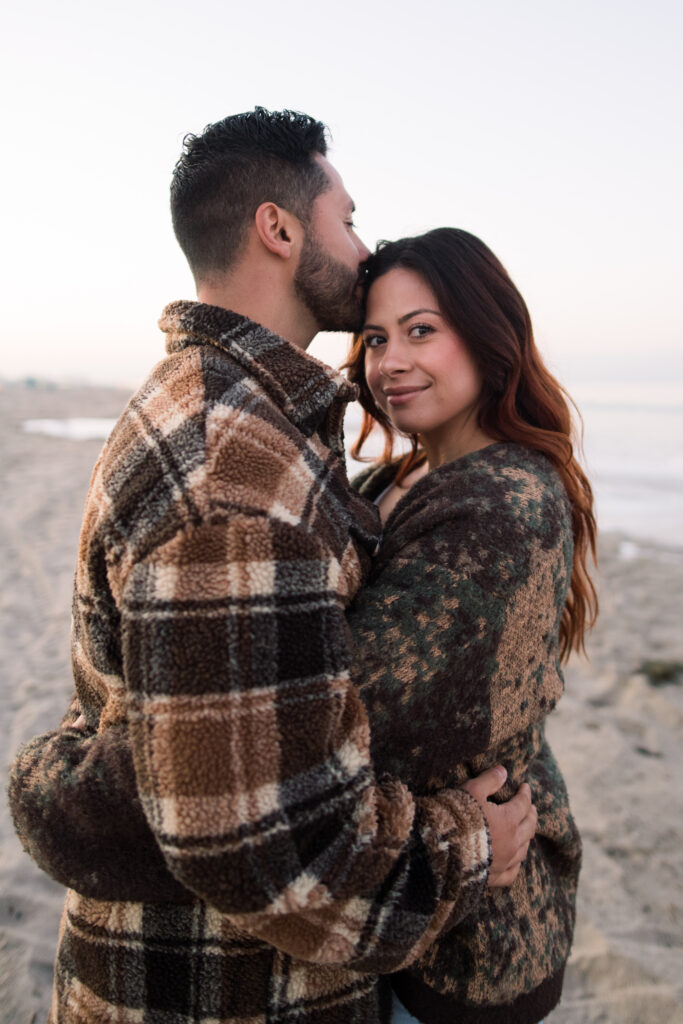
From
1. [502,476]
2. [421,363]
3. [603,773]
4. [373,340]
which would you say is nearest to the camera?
[502,476]

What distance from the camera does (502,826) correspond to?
4.84 feet

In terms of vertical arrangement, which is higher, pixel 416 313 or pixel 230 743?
pixel 416 313

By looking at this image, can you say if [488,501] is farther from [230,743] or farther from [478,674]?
[230,743]

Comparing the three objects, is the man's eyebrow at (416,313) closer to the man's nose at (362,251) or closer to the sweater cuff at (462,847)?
the man's nose at (362,251)

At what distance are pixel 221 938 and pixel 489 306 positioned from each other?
68.3 inches

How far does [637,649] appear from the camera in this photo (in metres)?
5.43

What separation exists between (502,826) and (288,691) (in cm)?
67

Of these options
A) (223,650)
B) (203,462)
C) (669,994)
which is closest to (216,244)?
(203,462)

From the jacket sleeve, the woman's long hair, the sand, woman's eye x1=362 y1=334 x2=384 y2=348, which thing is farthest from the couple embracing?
the sand

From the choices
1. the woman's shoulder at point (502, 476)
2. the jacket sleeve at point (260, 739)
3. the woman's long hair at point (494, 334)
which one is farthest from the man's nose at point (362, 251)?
the jacket sleeve at point (260, 739)

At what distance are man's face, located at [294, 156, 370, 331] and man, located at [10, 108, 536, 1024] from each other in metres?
0.10

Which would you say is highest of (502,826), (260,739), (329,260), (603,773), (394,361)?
(329,260)

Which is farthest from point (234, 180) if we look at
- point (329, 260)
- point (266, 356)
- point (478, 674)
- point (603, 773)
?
point (603, 773)

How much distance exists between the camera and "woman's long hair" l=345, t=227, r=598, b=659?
213 cm
